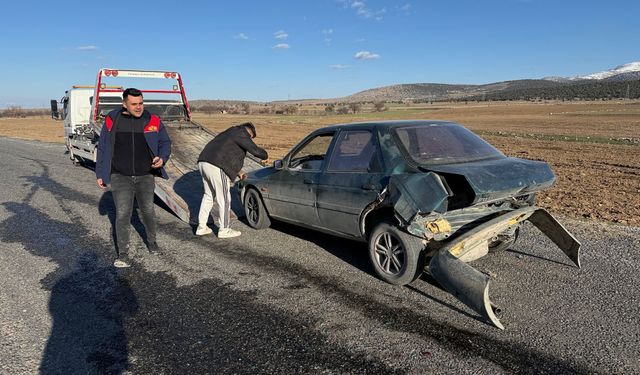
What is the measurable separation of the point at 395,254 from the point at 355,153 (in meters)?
1.24

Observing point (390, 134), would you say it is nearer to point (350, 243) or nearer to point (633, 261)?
point (350, 243)

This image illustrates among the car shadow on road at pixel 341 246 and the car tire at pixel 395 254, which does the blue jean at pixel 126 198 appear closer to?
the car shadow on road at pixel 341 246

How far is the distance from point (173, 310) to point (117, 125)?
221cm

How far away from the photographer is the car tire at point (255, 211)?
260 inches

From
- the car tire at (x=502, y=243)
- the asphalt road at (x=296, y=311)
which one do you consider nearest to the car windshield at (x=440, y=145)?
the car tire at (x=502, y=243)

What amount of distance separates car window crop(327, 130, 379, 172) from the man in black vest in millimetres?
2003

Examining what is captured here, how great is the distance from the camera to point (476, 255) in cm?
445

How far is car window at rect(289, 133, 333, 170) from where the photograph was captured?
5.61 m

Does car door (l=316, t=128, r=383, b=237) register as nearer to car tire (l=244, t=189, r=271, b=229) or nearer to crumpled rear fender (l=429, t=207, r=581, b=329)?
crumpled rear fender (l=429, t=207, r=581, b=329)

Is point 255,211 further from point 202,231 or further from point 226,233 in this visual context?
point 202,231

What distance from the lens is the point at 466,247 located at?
4.15 meters

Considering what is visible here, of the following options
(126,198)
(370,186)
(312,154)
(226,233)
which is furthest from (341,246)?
(126,198)

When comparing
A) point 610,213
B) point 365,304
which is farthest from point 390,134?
point 610,213

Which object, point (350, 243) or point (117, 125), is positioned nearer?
point (117, 125)
